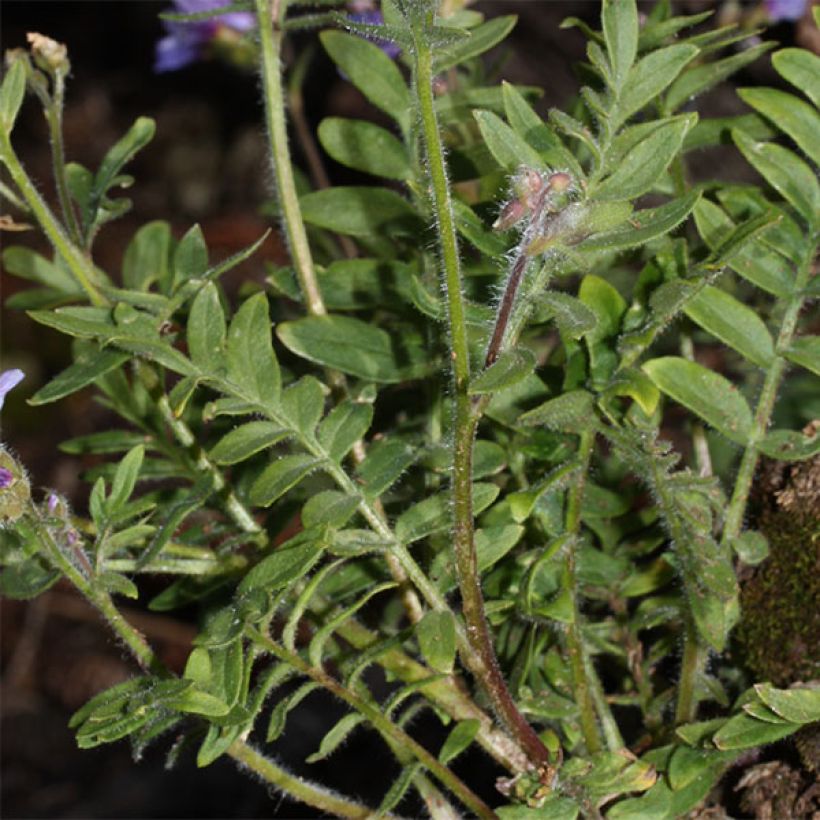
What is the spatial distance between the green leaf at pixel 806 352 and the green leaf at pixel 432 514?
30cm

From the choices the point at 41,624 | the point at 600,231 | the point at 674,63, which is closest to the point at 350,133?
the point at 674,63

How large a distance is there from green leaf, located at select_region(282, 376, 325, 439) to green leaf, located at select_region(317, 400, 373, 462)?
1 centimetres

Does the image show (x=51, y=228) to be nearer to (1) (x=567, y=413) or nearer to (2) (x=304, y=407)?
(2) (x=304, y=407)

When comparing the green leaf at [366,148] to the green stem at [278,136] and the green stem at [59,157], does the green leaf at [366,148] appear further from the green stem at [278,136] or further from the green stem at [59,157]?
the green stem at [59,157]

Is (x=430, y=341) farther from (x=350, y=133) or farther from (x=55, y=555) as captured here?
(x=55, y=555)

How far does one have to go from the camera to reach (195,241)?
1.16 metres

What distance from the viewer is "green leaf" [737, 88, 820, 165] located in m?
1.13

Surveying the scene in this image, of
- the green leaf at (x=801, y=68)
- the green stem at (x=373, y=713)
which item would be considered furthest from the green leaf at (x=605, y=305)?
the green stem at (x=373, y=713)

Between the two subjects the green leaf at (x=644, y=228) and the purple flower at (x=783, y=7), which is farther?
the purple flower at (x=783, y=7)

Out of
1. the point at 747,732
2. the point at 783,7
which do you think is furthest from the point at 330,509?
the point at 783,7

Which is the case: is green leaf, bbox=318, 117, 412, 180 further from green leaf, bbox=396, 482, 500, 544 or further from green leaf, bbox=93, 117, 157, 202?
green leaf, bbox=396, 482, 500, 544

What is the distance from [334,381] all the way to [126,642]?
0.36 m

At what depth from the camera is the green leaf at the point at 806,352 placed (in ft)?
3.59

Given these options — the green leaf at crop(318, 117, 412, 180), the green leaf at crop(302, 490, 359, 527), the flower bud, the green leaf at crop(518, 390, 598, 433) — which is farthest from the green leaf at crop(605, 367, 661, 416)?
the flower bud
